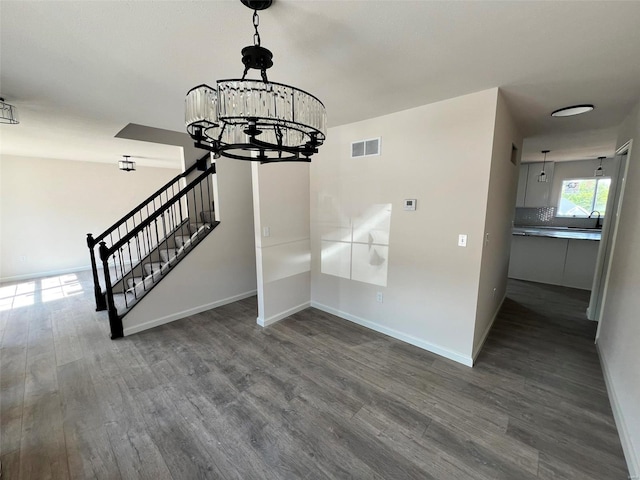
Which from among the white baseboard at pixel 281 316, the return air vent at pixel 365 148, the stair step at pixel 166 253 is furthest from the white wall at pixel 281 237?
the stair step at pixel 166 253

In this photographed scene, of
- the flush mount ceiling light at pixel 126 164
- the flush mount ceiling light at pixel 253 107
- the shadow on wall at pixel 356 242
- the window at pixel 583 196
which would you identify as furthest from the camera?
the window at pixel 583 196

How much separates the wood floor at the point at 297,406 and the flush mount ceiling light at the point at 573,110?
7.96ft

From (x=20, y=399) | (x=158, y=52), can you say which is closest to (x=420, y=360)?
(x=158, y=52)

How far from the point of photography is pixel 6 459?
158cm

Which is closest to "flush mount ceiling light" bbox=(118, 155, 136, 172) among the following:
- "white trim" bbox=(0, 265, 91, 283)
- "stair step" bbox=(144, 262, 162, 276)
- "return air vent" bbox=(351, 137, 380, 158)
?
"stair step" bbox=(144, 262, 162, 276)

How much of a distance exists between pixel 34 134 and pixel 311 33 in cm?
440

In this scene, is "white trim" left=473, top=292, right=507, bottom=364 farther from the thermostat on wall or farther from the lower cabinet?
the lower cabinet

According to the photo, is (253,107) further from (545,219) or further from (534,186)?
(545,219)

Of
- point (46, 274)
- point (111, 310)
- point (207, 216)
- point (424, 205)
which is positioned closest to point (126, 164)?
point (207, 216)

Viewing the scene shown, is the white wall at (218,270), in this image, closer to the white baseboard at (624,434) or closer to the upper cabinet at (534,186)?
the white baseboard at (624,434)

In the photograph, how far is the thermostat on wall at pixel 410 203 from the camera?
2668 millimetres

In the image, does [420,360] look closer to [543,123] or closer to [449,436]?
[449,436]

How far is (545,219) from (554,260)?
6.78 feet

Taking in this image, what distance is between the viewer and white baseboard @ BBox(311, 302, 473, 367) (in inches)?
99.6
